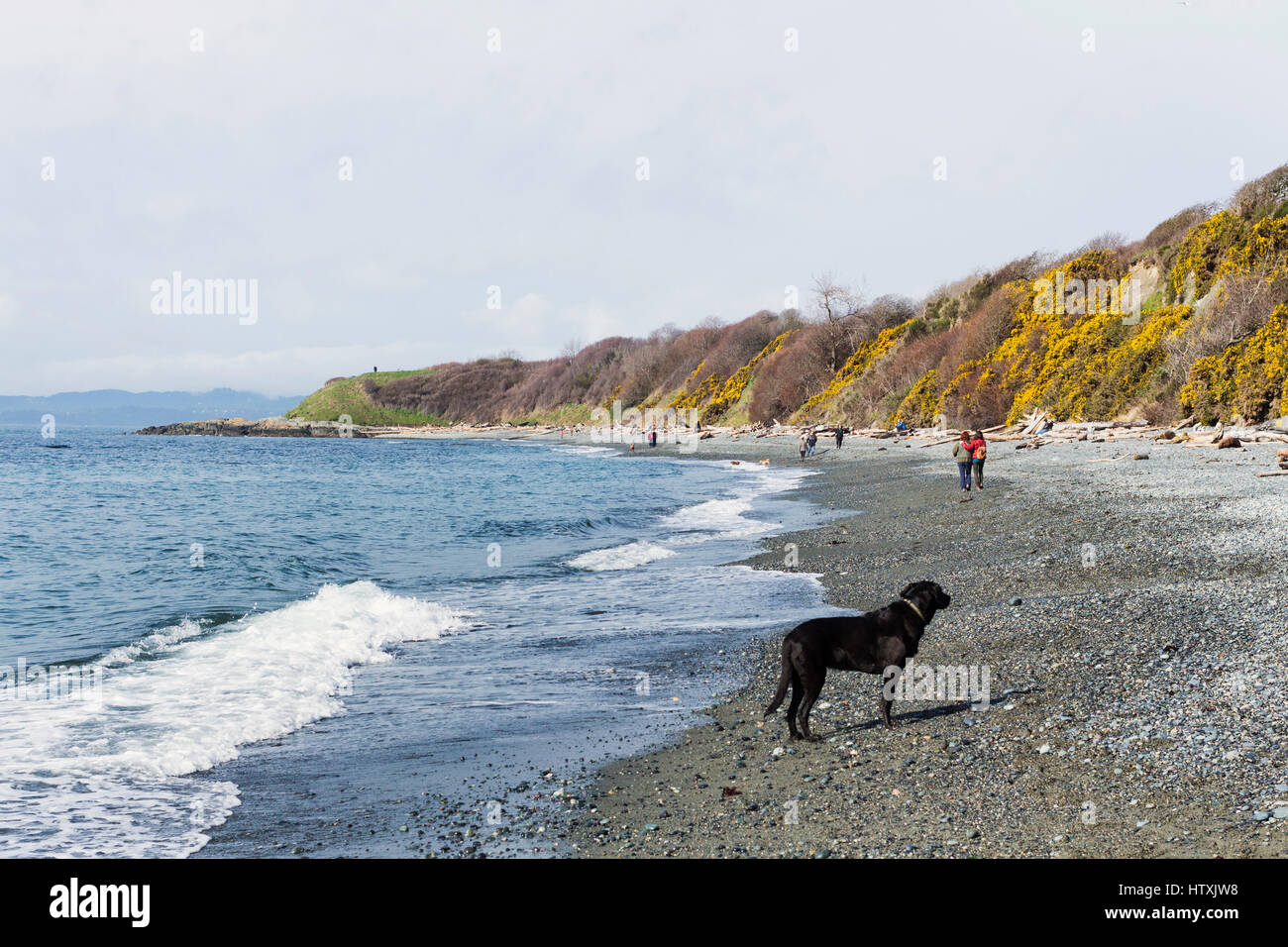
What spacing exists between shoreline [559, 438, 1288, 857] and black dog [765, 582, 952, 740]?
0.39m

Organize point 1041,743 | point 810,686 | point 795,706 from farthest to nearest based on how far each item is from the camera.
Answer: point 795,706
point 810,686
point 1041,743

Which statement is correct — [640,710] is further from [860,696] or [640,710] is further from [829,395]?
[829,395]

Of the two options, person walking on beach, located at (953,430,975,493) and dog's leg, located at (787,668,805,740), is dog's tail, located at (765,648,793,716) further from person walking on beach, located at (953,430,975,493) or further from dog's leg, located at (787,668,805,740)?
person walking on beach, located at (953,430,975,493)

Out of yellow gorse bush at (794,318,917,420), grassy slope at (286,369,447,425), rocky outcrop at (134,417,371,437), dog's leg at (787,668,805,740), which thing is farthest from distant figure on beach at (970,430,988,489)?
grassy slope at (286,369,447,425)

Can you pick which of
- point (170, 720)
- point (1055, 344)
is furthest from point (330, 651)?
point (1055, 344)

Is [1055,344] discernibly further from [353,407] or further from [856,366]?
[353,407]

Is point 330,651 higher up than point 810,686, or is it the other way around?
point 810,686

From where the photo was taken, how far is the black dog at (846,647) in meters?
6.82

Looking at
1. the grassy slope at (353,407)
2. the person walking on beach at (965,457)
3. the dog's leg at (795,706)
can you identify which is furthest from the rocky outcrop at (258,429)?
the dog's leg at (795,706)

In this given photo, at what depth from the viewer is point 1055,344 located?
146 feet

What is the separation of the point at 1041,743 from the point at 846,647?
1.55 m
